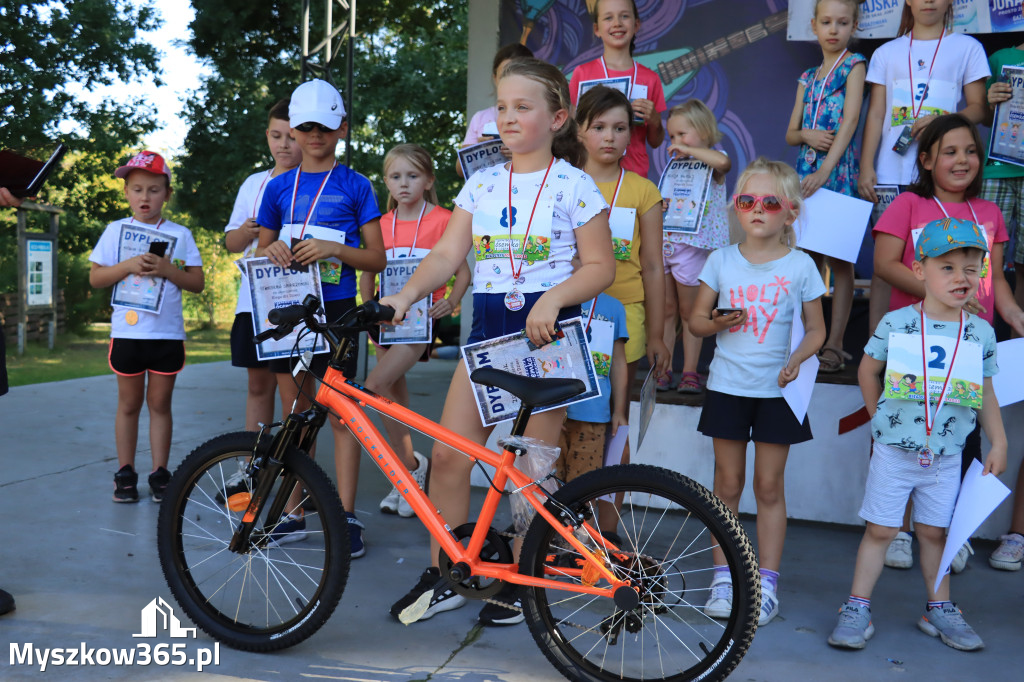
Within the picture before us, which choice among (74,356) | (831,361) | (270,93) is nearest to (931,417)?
(831,361)

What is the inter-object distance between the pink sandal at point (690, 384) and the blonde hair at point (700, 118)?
122 centimetres

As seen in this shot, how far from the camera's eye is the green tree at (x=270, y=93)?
1703 centimetres

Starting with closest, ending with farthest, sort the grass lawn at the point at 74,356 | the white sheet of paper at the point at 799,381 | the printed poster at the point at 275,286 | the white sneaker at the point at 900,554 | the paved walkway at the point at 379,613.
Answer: the paved walkway at the point at 379,613
the white sheet of paper at the point at 799,381
the printed poster at the point at 275,286
the white sneaker at the point at 900,554
the grass lawn at the point at 74,356

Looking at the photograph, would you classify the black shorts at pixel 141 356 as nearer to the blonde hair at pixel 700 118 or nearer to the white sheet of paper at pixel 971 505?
the blonde hair at pixel 700 118

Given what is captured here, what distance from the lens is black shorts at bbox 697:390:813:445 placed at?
3.09 m

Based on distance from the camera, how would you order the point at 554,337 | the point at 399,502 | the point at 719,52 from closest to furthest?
the point at 554,337 < the point at 399,502 < the point at 719,52

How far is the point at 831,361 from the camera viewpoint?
4.51 metres

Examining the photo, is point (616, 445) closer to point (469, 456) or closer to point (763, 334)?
point (763, 334)

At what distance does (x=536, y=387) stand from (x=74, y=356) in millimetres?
13235

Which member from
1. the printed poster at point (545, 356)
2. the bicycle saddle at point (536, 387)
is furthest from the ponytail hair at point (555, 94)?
the bicycle saddle at point (536, 387)

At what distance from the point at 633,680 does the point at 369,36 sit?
1991 cm

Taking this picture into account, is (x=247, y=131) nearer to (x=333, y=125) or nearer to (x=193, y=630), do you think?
(x=333, y=125)

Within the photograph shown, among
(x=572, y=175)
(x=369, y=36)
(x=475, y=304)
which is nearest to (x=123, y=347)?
(x=475, y=304)

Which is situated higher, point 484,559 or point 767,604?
point 484,559
